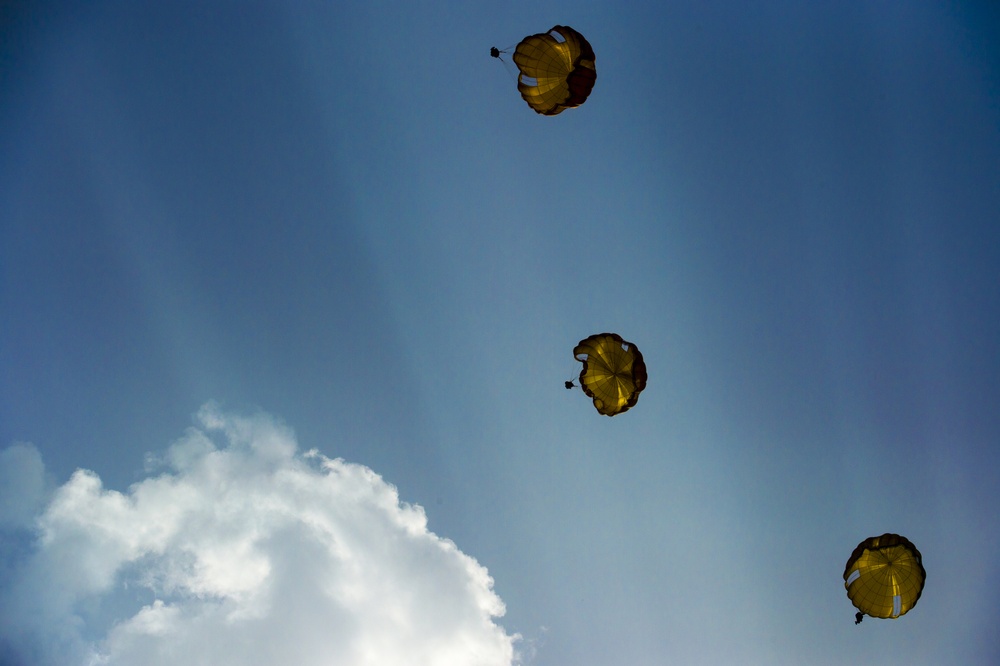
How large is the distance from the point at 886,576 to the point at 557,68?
80.4 feet

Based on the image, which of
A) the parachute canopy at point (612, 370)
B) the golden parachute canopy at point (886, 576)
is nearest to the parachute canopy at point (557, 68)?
the parachute canopy at point (612, 370)

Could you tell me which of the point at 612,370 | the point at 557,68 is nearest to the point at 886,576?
the point at 612,370

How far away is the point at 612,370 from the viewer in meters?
27.0

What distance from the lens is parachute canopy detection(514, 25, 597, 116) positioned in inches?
984

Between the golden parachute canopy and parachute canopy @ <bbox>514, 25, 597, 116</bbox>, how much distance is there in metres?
21.9

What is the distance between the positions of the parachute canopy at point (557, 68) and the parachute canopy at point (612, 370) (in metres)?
9.92

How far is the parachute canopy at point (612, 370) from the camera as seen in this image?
1051 inches

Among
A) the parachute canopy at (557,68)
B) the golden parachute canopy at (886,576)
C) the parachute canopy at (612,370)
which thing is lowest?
the golden parachute canopy at (886,576)

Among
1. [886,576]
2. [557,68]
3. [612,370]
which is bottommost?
[886,576]

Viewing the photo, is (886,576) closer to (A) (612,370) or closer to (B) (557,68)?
(A) (612,370)

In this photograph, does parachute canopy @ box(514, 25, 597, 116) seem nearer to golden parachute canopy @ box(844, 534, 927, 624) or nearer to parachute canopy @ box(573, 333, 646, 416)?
parachute canopy @ box(573, 333, 646, 416)

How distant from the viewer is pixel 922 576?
25406 millimetres

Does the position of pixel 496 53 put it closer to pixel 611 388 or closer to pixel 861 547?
pixel 611 388

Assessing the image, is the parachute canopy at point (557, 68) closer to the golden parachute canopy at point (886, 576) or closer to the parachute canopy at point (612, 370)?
the parachute canopy at point (612, 370)
